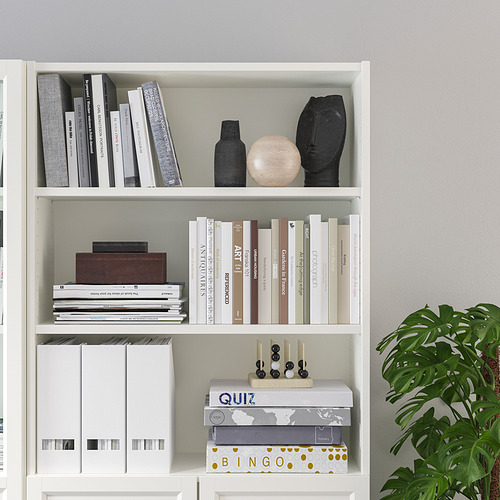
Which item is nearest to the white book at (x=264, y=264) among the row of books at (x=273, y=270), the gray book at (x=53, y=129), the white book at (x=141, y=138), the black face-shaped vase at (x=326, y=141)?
the row of books at (x=273, y=270)

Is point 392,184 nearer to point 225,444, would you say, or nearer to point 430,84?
point 430,84

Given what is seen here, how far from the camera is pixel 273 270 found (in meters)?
1.75

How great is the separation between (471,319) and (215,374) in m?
0.78

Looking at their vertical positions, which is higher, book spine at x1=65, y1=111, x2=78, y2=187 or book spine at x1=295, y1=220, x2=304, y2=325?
book spine at x1=65, y1=111, x2=78, y2=187

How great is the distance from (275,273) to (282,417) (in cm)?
39

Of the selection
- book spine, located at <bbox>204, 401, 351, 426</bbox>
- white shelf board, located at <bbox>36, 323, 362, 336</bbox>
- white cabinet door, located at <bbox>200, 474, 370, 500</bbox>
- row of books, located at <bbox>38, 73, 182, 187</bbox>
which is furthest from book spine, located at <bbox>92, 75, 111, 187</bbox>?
white cabinet door, located at <bbox>200, 474, 370, 500</bbox>

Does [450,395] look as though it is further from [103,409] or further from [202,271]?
[103,409]

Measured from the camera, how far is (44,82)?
5.70 feet

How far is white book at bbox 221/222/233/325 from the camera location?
1.74 m

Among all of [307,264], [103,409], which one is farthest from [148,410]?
[307,264]

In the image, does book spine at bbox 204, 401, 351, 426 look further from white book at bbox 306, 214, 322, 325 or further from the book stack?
white book at bbox 306, 214, 322, 325

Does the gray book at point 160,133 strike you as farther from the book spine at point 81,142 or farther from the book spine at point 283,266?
the book spine at point 283,266

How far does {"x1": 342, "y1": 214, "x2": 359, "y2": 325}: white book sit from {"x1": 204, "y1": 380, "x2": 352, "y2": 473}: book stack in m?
0.22

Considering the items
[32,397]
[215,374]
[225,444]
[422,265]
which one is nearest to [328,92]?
[422,265]
